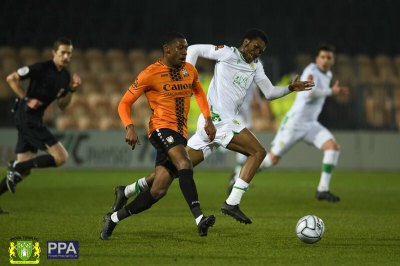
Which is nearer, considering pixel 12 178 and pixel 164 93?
pixel 164 93

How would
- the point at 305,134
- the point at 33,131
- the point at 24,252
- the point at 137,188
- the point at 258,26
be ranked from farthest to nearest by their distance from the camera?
1. the point at 258,26
2. the point at 305,134
3. the point at 33,131
4. the point at 137,188
5. the point at 24,252

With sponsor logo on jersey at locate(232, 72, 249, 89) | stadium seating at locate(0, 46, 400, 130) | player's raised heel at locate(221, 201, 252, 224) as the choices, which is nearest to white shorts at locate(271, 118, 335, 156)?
sponsor logo on jersey at locate(232, 72, 249, 89)

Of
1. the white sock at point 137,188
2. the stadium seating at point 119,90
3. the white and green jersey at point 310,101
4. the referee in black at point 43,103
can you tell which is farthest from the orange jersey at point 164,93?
the stadium seating at point 119,90

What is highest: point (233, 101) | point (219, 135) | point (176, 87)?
point (176, 87)

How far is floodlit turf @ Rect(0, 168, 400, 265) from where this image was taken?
7.55 m

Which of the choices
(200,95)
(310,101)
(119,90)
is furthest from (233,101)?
(119,90)

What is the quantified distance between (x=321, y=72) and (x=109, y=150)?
7.67 meters

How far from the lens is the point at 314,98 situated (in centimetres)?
1385

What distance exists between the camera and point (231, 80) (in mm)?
10117

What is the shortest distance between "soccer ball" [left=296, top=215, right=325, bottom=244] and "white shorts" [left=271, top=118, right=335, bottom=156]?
533 cm

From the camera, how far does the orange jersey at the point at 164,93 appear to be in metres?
8.55

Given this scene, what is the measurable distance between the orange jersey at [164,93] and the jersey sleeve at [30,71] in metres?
3.29

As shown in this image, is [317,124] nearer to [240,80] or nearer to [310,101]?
[310,101]

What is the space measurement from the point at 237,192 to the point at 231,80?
1425mm
